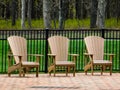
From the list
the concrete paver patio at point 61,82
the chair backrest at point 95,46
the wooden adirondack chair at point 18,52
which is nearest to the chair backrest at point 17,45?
the wooden adirondack chair at point 18,52

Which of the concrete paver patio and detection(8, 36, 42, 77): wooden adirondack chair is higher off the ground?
detection(8, 36, 42, 77): wooden adirondack chair

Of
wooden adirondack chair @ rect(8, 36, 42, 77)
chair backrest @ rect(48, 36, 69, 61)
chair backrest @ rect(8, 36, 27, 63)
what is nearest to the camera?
wooden adirondack chair @ rect(8, 36, 42, 77)

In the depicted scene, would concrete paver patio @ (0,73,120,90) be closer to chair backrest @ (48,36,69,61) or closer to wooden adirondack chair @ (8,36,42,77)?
wooden adirondack chair @ (8,36,42,77)

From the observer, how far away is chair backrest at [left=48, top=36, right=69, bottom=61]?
18.6 metres

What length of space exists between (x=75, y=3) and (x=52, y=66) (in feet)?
192

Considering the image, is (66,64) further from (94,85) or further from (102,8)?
(102,8)

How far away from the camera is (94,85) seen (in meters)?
15.5

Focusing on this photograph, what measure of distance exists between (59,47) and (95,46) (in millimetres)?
1278

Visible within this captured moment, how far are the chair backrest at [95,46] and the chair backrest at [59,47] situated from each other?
2.71 feet

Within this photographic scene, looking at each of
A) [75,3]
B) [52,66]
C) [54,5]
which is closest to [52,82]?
[52,66]

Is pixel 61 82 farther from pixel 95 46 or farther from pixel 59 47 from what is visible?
pixel 95 46

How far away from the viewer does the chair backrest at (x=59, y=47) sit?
18.6 m

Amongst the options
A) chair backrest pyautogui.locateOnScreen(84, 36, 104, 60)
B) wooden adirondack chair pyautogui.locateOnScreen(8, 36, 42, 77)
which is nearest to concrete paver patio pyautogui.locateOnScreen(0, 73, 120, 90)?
wooden adirondack chair pyautogui.locateOnScreen(8, 36, 42, 77)

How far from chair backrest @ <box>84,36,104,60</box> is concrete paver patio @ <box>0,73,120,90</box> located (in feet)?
2.45
